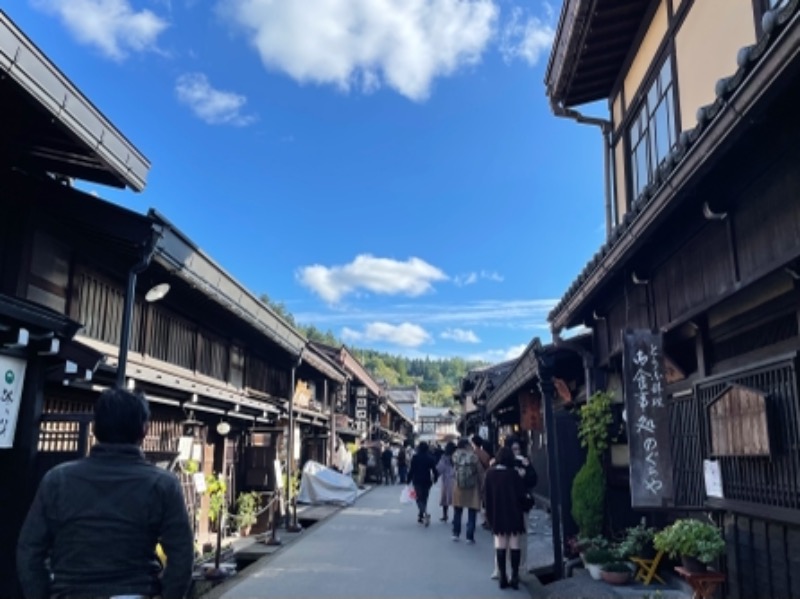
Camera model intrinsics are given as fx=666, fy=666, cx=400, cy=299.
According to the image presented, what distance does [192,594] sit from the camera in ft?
32.9

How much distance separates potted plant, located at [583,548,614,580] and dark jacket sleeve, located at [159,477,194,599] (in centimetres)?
632

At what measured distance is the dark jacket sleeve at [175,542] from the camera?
3.23 meters

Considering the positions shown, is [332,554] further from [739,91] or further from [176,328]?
[739,91]

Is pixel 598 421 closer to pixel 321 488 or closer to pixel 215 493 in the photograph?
pixel 215 493

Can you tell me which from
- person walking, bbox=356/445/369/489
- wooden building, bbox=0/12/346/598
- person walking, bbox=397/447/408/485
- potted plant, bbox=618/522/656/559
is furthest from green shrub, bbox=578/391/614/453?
person walking, bbox=397/447/408/485

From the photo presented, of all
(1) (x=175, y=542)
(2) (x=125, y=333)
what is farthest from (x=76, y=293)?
(1) (x=175, y=542)

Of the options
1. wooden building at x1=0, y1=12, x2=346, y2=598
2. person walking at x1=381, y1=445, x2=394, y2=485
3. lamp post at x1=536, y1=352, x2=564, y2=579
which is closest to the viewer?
wooden building at x1=0, y1=12, x2=346, y2=598

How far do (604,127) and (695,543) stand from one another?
802cm

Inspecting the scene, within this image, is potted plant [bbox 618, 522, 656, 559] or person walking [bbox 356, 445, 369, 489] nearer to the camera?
potted plant [bbox 618, 522, 656, 559]

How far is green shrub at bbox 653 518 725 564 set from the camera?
5.83 m

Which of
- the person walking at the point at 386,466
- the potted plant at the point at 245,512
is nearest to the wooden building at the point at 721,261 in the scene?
the potted plant at the point at 245,512

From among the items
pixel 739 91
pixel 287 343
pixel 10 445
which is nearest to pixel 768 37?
pixel 739 91

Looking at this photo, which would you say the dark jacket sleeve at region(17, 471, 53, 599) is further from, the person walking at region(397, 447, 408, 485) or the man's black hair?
the person walking at region(397, 447, 408, 485)

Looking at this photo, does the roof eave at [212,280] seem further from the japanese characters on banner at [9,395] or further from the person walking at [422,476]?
the person walking at [422,476]
